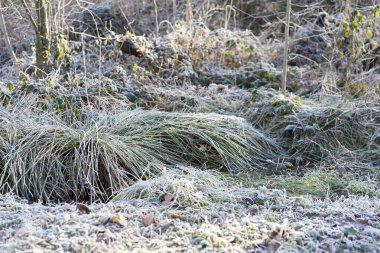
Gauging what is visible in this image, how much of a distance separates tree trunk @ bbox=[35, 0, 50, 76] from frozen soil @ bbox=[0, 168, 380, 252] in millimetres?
2715

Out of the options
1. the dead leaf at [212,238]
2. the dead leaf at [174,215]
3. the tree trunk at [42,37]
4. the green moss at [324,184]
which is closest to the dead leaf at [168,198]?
the dead leaf at [174,215]

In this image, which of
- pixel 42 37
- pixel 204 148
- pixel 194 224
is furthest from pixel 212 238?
pixel 42 37

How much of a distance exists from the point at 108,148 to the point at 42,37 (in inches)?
84.3

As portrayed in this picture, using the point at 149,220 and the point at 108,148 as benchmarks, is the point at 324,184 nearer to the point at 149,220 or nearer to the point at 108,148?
the point at 108,148

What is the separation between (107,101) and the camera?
5258 millimetres

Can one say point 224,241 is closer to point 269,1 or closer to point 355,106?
point 355,106

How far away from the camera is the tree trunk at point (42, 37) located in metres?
5.71

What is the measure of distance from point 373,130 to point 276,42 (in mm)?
3974

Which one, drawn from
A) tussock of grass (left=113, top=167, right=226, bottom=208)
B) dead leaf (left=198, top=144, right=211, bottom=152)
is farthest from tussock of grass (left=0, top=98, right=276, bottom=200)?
tussock of grass (left=113, top=167, right=226, bottom=208)

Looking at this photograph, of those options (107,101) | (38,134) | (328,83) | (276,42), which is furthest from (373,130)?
(276,42)

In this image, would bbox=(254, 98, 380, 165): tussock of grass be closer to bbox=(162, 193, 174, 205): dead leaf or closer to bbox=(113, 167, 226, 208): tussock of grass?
bbox=(113, 167, 226, 208): tussock of grass

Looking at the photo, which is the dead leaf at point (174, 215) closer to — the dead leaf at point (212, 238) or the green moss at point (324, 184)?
the dead leaf at point (212, 238)

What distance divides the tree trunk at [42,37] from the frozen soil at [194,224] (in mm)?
A: 2715

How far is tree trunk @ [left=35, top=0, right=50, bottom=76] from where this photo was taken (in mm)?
5707
